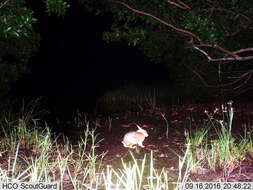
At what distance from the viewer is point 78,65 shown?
1442 centimetres

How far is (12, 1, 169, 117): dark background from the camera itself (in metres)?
11.4

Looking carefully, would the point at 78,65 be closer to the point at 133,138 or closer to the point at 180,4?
the point at 180,4

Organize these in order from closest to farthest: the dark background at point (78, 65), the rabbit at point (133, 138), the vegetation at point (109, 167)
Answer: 1. the vegetation at point (109, 167)
2. the rabbit at point (133, 138)
3. the dark background at point (78, 65)

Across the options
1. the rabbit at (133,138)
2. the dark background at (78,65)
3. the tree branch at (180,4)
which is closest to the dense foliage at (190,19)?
the tree branch at (180,4)

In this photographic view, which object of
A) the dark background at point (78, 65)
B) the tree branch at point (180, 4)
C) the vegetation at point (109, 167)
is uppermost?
the tree branch at point (180, 4)

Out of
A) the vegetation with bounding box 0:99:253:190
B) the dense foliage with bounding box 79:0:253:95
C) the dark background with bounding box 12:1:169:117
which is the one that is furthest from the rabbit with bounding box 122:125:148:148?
the dark background with bounding box 12:1:169:117

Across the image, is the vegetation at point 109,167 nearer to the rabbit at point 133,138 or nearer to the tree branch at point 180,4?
the rabbit at point 133,138

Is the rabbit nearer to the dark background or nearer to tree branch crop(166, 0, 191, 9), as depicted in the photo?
tree branch crop(166, 0, 191, 9)

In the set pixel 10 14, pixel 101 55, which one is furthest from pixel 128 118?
pixel 101 55

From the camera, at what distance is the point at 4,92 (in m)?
7.88

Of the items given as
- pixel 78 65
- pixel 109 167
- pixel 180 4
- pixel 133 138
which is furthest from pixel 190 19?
pixel 78 65

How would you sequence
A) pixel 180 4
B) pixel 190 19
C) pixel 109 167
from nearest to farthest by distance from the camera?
pixel 109 167, pixel 190 19, pixel 180 4

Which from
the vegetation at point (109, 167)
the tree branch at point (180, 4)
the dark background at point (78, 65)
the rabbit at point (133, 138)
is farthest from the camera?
the dark background at point (78, 65)

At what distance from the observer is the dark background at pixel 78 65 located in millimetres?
11445
